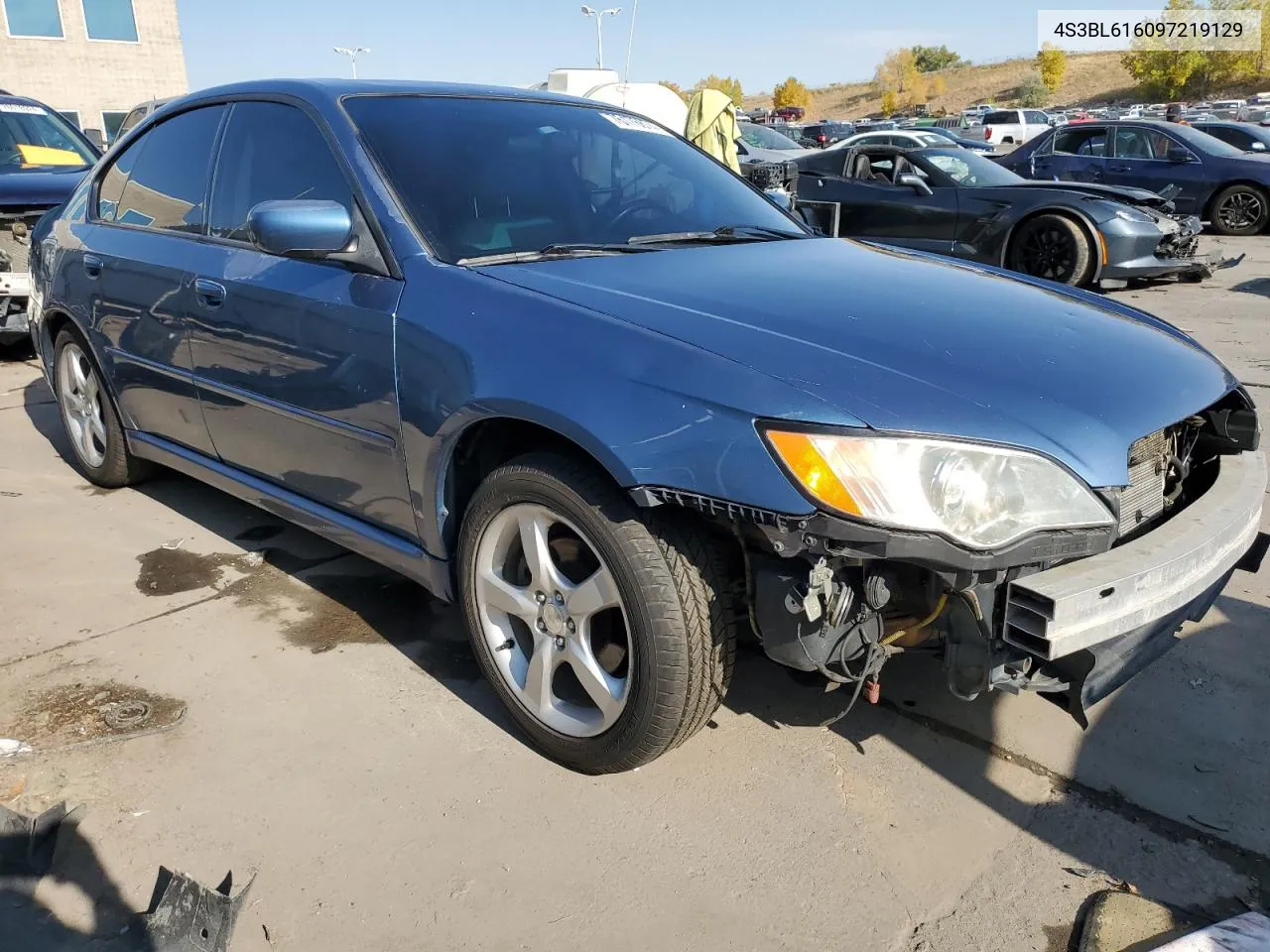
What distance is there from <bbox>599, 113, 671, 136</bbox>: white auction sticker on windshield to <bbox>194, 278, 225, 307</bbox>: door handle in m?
1.39

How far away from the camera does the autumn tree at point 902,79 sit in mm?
83375

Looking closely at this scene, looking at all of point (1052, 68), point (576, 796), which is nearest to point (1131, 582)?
point (576, 796)

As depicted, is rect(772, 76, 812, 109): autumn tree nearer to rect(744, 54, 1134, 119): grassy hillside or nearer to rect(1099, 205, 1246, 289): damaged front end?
rect(744, 54, 1134, 119): grassy hillside

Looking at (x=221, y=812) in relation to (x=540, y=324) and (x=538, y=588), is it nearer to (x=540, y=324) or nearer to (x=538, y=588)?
(x=538, y=588)

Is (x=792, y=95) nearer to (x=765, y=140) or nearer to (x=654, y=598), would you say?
(x=765, y=140)

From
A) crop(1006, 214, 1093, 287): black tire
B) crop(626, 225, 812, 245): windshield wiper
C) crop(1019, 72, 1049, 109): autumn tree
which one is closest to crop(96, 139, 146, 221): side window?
crop(626, 225, 812, 245): windshield wiper

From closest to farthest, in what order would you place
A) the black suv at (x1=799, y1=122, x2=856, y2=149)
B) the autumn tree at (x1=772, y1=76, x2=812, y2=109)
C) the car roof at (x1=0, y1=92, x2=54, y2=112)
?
the car roof at (x1=0, y1=92, x2=54, y2=112)
the black suv at (x1=799, y1=122, x2=856, y2=149)
the autumn tree at (x1=772, y1=76, x2=812, y2=109)

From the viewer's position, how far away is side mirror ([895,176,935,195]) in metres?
9.27

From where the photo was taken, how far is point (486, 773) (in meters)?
2.48

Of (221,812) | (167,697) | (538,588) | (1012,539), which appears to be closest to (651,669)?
(538,588)

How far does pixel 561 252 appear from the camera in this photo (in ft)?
8.81

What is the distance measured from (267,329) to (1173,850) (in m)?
2.67

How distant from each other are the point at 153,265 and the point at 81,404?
4.22ft

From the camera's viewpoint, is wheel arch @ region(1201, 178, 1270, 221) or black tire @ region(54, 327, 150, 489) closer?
black tire @ region(54, 327, 150, 489)
